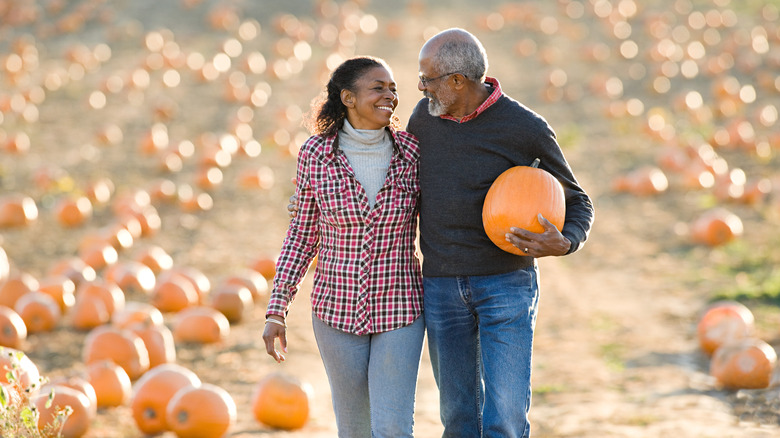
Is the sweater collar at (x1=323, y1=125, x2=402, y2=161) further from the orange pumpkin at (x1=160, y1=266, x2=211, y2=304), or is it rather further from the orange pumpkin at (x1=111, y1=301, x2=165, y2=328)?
the orange pumpkin at (x1=160, y1=266, x2=211, y2=304)

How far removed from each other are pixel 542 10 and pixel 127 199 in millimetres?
16224

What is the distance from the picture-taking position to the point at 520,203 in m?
3.31

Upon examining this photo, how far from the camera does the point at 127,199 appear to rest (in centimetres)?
970

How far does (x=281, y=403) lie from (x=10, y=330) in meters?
2.36

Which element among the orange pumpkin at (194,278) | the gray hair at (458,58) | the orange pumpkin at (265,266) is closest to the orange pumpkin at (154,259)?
the orange pumpkin at (194,278)

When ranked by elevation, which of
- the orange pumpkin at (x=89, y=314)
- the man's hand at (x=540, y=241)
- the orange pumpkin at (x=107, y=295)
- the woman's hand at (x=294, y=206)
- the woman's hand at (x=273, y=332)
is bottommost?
the orange pumpkin at (x=89, y=314)

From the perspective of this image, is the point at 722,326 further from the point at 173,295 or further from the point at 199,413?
the point at 173,295

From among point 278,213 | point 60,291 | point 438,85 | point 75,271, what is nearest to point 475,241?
point 438,85

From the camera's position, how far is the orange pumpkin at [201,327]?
648cm

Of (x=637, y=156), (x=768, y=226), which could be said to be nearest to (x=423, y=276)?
(x=768, y=226)

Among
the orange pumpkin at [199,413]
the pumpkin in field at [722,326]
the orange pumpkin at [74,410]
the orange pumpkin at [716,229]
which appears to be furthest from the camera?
the orange pumpkin at [716,229]

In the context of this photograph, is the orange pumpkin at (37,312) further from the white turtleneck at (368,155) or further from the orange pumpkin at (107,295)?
the white turtleneck at (368,155)

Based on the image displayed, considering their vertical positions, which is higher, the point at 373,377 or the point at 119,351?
the point at 373,377

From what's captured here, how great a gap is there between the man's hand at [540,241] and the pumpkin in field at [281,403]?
7.36 ft
